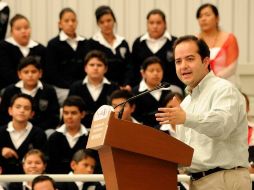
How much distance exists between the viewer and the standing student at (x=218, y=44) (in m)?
6.82

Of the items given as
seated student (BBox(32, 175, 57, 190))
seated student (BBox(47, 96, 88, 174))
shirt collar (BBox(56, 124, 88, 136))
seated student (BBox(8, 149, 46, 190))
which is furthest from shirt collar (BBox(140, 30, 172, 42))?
seated student (BBox(32, 175, 57, 190))

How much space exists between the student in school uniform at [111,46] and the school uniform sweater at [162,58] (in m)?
0.07

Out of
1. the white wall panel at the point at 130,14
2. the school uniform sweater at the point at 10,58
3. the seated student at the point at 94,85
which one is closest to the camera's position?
the seated student at the point at 94,85

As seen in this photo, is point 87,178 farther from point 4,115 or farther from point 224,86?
point 4,115

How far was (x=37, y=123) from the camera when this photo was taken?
22.3ft

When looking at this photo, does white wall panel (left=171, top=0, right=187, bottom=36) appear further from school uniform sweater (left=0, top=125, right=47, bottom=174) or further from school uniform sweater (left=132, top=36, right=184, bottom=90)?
school uniform sweater (left=0, top=125, right=47, bottom=174)

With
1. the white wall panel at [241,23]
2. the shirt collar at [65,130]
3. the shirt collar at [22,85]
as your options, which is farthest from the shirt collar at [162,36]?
the shirt collar at [65,130]

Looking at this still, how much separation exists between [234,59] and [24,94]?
1.73 metres

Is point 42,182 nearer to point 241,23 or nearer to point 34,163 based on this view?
point 34,163

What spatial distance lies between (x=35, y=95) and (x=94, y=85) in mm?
489

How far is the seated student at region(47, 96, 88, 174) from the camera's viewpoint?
20.7ft

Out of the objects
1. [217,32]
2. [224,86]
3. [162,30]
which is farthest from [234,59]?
[224,86]

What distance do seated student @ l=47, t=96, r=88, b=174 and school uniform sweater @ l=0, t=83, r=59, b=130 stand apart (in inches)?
15.4

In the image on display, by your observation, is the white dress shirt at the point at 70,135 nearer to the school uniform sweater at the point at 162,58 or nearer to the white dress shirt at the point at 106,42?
the school uniform sweater at the point at 162,58
